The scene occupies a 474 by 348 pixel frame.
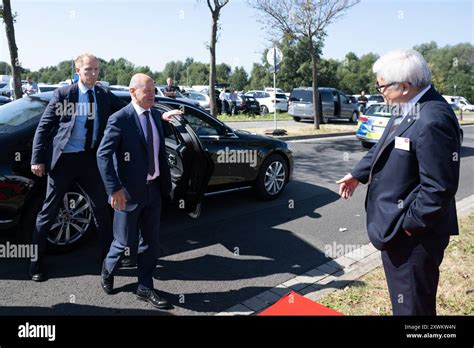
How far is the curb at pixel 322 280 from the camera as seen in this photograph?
350 centimetres

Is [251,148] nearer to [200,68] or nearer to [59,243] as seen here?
[59,243]

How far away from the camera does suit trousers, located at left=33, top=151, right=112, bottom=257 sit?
371 cm

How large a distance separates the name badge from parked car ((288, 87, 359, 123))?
61.0ft

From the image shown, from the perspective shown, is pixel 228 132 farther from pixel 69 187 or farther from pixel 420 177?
pixel 420 177

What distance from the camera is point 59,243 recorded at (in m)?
4.29

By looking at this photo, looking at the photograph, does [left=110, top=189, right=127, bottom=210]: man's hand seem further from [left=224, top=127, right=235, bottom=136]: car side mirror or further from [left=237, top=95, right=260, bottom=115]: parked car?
[left=237, top=95, right=260, bottom=115]: parked car

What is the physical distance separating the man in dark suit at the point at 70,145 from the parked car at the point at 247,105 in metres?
21.3

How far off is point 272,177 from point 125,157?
3761mm

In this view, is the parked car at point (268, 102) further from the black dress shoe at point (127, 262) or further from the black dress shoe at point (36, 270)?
the black dress shoe at point (36, 270)

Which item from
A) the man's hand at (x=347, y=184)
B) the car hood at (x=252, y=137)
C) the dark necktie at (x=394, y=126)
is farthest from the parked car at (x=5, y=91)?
the dark necktie at (x=394, y=126)

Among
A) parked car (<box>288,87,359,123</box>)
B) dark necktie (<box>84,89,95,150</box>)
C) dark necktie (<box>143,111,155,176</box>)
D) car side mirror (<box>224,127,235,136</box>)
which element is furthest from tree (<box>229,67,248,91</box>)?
dark necktie (<box>143,111,155,176</box>)

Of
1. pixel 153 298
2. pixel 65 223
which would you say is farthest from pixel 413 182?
pixel 65 223

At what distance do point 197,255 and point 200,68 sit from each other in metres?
107

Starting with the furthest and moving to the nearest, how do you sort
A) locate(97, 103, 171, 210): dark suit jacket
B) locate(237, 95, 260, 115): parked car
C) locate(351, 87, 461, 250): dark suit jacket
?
1. locate(237, 95, 260, 115): parked car
2. locate(97, 103, 171, 210): dark suit jacket
3. locate(351, 87, 461, 250): dark suit jacket
